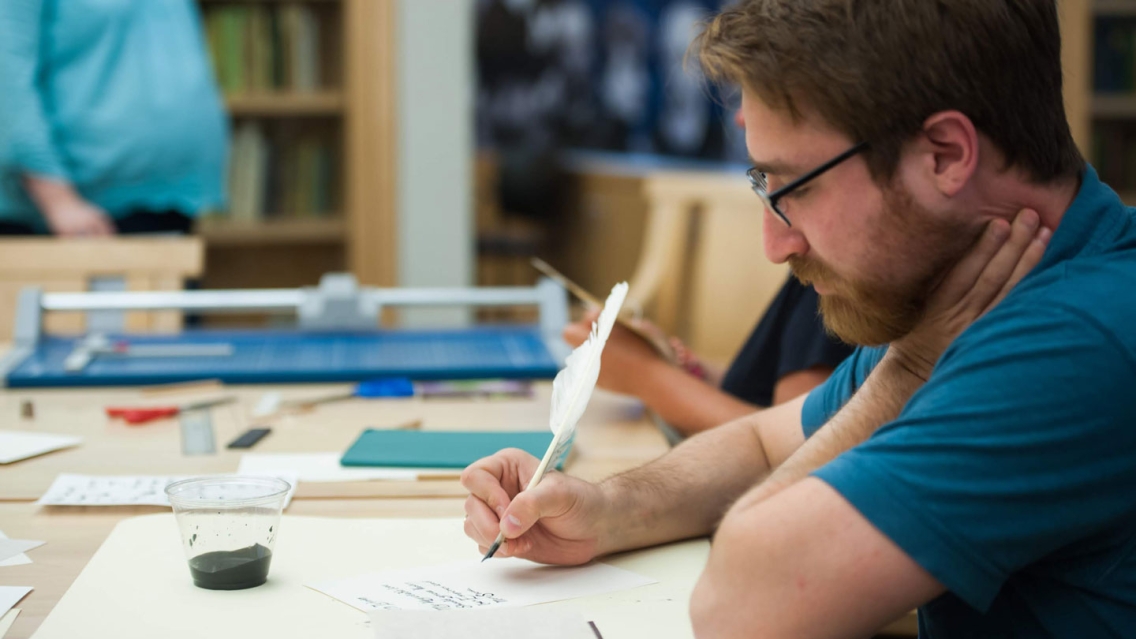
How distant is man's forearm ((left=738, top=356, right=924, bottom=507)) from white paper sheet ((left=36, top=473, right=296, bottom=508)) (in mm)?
545

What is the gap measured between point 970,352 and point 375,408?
3.71 ft

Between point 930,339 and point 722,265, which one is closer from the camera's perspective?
point 930,339

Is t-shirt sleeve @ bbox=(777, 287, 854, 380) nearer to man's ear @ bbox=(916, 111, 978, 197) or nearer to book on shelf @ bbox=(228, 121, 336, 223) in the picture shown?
man's ear @ bbox=(916, 111, 978, 197)

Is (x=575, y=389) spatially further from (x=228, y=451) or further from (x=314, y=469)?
(x=228, y=451)

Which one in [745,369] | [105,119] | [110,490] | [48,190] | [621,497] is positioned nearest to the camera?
[621,497]

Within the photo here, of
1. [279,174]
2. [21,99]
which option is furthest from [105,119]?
[279,174]

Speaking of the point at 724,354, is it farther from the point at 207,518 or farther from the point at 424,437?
the point at 207,518

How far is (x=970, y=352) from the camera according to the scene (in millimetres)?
854

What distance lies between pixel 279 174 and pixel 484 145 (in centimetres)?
261

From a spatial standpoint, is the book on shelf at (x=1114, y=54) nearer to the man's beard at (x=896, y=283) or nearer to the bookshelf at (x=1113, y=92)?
the bookshelf at (x=1113, y=92)

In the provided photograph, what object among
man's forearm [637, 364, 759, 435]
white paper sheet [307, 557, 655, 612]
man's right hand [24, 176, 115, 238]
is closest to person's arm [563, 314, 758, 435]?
man's forearm [637, 364, 759, 435]

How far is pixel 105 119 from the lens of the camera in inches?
113

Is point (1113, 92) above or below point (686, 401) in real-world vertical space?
above

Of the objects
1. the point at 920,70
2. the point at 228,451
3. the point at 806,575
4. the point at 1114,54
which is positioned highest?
the point at 1114,54
